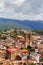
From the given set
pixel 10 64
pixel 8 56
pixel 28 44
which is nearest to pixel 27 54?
pixel 8 56

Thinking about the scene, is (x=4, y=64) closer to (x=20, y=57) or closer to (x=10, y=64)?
(x=10, y=64)

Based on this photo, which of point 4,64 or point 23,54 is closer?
point 4,64

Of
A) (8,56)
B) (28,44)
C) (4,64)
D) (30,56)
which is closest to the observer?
(4,64)

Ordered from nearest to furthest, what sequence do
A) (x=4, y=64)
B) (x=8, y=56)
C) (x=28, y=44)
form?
(x=4, y=64), (x=8, y=56), (x=28, y=44)

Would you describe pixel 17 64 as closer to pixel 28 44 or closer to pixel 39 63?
pixel 39 63

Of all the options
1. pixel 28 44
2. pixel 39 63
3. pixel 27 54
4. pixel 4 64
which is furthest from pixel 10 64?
pixel 28 44

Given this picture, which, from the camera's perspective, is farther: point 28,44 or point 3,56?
point 28,44

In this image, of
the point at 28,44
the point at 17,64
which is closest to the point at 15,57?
the point at 17,64
